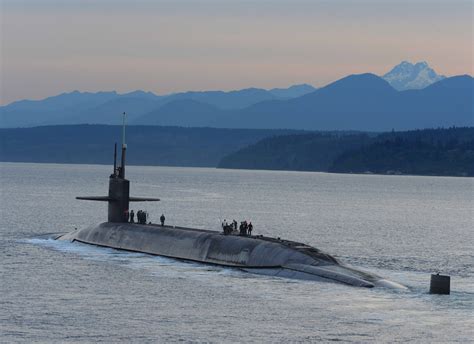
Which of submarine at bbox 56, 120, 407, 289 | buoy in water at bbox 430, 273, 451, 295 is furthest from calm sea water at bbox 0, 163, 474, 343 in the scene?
submarine at bbox 56, 120, 407, 289

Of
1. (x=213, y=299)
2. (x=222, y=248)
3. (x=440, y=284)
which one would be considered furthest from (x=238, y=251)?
(x=440, y=284)

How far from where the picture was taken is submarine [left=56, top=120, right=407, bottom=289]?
59.2 metres

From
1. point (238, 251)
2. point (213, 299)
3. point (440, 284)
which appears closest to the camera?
point (213, 299)

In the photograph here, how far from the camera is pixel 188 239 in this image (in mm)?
71000

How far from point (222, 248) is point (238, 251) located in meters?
1.81

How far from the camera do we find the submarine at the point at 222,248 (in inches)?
2329

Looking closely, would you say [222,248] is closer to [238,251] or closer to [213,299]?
[238,251]

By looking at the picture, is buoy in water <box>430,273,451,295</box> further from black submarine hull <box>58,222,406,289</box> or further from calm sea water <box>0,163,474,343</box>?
black submarine hull <box>58,222,406,289</box>

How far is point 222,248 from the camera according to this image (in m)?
66.6

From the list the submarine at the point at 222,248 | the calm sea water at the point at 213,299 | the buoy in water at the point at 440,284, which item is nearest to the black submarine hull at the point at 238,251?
the submarine at the point at 222,248

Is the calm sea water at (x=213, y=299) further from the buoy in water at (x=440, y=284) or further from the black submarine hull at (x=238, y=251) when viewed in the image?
the black submarine hull at (x=238, y=251)

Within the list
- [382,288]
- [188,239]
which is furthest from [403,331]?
[188,239]

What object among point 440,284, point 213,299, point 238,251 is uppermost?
point 238,251

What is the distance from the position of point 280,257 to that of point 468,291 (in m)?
10.9
